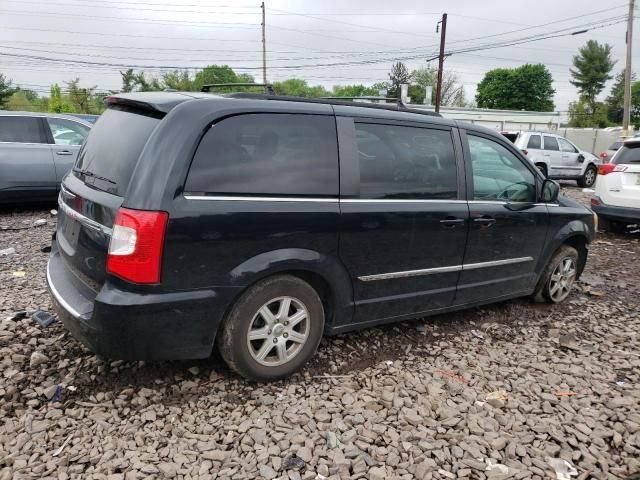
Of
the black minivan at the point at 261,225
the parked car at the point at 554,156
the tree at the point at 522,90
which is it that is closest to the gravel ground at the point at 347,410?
the black minivan at the point at 261,225

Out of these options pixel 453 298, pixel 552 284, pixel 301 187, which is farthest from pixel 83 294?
pixel 552 284

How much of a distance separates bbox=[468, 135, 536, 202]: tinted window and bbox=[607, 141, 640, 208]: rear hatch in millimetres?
4506

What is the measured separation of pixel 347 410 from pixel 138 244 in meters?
1.55

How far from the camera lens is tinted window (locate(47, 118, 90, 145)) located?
8344 millimetres

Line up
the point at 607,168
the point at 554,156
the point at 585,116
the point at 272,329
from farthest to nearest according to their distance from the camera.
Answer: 1. the point at 585,116
2. the point at 554,156
3. the point at 607,168
4. the point at 272,329

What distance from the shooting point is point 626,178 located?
788 cm

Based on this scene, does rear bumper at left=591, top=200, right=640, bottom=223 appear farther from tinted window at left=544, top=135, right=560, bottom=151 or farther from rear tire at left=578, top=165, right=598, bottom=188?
rear tire at left=578, top=165, right=598, bottom=188

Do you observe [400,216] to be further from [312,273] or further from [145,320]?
[145,320]

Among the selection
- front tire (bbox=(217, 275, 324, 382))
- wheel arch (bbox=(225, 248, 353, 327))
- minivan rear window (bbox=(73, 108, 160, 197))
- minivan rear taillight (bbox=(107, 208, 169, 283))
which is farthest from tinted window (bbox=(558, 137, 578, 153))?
minivan rear taillight (bbox=(107, 208, 169, 283))

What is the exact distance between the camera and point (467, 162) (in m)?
3.90

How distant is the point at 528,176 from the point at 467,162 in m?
0.89

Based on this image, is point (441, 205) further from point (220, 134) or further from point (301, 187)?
point (220, 134)

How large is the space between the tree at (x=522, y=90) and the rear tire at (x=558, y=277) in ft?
269

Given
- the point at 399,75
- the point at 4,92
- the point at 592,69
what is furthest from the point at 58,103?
the point at 592,69
